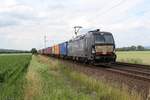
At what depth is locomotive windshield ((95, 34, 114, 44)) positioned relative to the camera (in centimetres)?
2900

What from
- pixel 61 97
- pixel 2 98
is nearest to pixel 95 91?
pixel 61 97

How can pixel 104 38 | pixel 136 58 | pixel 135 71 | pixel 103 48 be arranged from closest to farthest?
pixel 135 71, pixel 103 48, pixel 104 38, pixel 136 58

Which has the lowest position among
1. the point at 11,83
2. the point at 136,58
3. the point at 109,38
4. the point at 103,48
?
the point at 11,83

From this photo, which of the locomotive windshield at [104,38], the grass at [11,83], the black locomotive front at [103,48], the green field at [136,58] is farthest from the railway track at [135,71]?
the green field at [136,58]

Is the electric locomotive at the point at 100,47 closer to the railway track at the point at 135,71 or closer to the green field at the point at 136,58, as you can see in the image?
the railway track at the point at 135,71

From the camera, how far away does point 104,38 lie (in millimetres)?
29297

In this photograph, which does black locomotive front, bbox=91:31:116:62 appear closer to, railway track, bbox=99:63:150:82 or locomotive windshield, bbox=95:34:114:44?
locomotive windshield, bbox=95:34:114:44

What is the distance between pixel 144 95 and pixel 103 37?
17.6 metres

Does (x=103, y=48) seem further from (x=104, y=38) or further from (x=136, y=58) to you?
(x=136, y=58)

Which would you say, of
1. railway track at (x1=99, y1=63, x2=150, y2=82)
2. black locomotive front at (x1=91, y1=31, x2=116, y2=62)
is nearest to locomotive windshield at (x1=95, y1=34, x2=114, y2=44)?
black locomotive front at (x1=91, y1=31, x2=116, y2=62)

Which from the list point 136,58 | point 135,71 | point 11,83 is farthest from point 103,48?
point 136,58

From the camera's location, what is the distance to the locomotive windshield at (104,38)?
29.0 m

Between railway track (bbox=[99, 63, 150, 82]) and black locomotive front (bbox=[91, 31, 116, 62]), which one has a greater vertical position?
black locomotive front (bbox=[91, 31, 116, 62])

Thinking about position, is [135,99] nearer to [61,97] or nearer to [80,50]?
[61,97]
